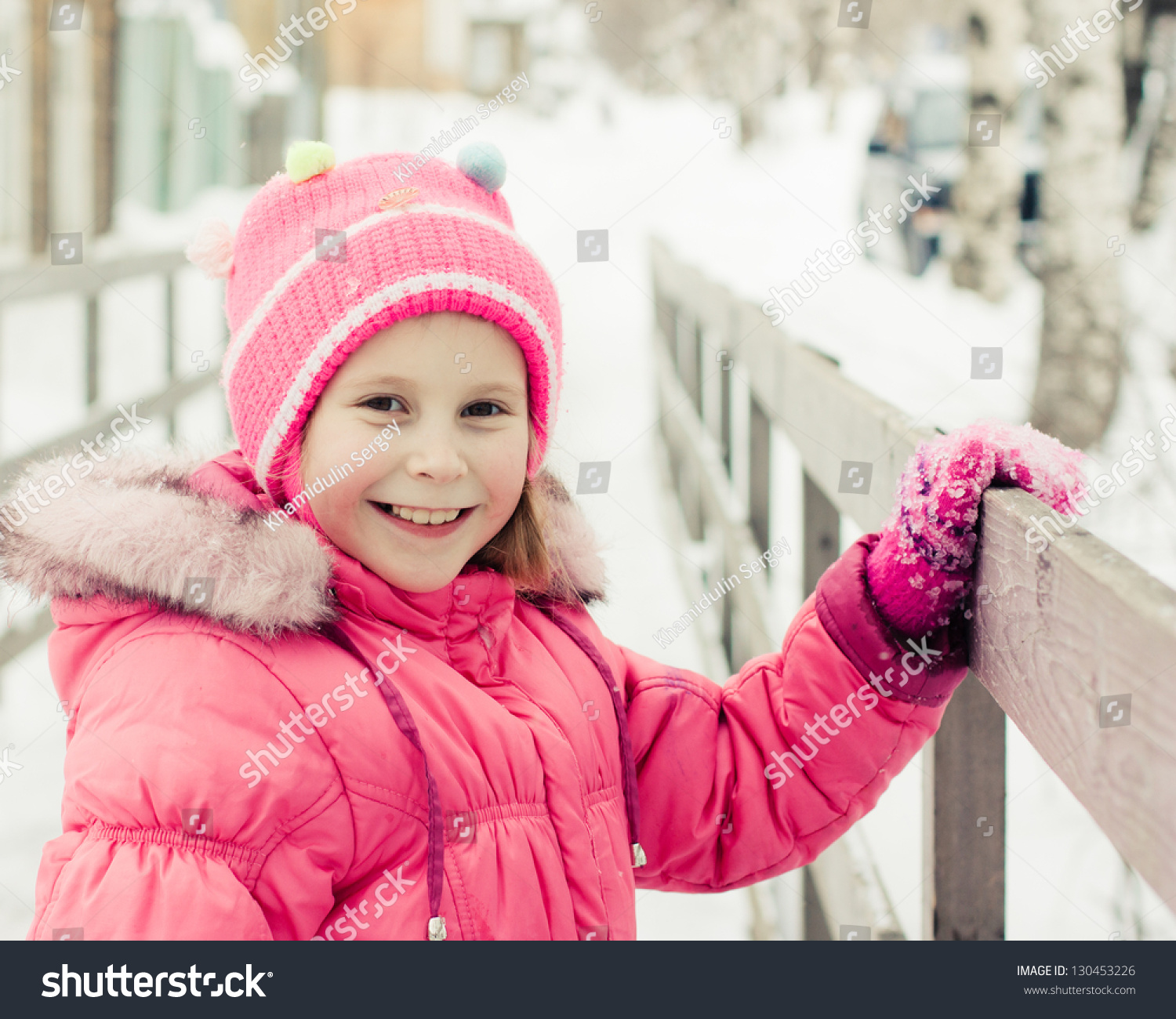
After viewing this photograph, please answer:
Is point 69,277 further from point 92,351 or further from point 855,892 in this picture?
point 855,892

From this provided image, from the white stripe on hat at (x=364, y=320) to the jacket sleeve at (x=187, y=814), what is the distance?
0.27 meters

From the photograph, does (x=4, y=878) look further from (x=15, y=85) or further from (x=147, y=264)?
(x=15, y=85)

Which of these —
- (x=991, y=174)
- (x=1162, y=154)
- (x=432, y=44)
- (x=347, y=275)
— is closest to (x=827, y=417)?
(x=347, y=275)

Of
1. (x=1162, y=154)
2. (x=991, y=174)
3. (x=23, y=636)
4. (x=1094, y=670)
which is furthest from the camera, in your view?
(x=991, y=174)

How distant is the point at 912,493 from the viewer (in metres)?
1.07

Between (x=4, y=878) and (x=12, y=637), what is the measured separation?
3.32 ft

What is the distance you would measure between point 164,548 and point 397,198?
1.52ft

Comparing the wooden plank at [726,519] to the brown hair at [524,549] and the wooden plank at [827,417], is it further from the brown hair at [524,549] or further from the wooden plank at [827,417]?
the brown hair at [524,549]

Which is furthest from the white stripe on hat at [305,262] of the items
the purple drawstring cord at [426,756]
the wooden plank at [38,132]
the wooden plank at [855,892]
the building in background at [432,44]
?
the building in background at [432,44]

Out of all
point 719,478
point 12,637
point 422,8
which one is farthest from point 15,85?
point 422,8

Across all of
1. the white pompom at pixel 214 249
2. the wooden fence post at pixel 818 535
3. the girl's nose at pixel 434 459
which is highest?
the white pompom at pixel 214 249

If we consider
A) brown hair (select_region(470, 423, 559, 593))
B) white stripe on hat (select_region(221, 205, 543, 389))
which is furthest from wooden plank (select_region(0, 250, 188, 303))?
brown hair (select_region(470, 423, 559, 593))

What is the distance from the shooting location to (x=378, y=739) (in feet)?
3.48

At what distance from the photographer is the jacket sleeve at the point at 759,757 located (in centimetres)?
129
